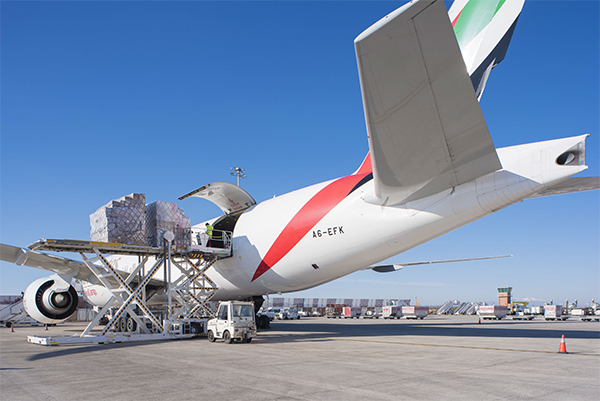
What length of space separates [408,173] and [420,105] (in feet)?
8.48

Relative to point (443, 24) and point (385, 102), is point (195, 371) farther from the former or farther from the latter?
point (443, 24)

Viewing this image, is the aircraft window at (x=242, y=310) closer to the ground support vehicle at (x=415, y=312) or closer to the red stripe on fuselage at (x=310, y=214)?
the red stripe on fuselage at (x=310, y=214)

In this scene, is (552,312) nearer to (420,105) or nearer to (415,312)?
(415,312)

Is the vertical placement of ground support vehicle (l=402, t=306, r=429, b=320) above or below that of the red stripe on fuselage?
below

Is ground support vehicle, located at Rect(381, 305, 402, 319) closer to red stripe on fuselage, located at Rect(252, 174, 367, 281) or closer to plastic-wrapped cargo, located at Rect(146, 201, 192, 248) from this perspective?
plastic-wrapped cargo, located at Rect(146, 201, 192, 248)

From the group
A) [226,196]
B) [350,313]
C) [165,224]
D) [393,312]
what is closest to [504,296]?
[393,312]

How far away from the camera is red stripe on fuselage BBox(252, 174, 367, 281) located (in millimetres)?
14289

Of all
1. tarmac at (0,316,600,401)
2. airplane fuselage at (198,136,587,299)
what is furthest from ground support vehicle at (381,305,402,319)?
tarmac at (0,316,600,401)

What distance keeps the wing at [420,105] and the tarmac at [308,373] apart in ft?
14.3

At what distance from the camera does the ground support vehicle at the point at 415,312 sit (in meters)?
39.4

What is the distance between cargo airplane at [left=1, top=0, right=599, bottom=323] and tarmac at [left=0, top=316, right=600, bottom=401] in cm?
331

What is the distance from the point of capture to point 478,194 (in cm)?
1091

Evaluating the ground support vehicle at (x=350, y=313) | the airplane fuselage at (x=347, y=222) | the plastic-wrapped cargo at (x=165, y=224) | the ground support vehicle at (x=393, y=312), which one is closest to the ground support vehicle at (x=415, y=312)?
the ground support vehicle at (x=393, y=312)

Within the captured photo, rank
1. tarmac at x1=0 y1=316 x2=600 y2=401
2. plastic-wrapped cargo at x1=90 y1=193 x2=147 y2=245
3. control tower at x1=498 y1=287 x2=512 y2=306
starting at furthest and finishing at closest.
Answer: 1. control tower at x1=498 y1=287 x2=512 y2=306
2. plastic-wrapped cargo at x1=90 y1=193 x2=147 y2=245
3. tarmac at x1=0 y1=316 x2=600 y2=401
